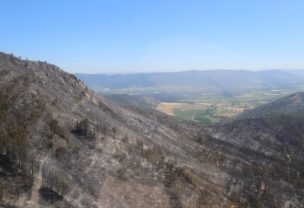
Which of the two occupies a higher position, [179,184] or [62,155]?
[62,155]

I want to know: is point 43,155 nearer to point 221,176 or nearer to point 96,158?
point 96,158

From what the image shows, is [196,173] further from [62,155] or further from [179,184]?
[62,155]

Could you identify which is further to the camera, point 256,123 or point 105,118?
point 256,123

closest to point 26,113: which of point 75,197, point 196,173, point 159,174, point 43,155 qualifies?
point 43,155

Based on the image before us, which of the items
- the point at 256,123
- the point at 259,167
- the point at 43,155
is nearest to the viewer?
the point at 43,155

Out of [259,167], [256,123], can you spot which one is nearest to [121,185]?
[259,167]

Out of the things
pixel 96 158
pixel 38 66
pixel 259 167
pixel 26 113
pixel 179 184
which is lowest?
pixel 259 167

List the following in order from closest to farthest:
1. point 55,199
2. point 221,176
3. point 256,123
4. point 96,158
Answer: point 55,199 → point 96,158 → point 221,176 → point 256,123
